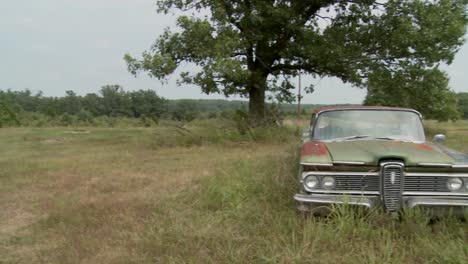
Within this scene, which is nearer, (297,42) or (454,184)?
(454,184)

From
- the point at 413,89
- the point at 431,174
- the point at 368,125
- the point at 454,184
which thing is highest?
the point at 413,89

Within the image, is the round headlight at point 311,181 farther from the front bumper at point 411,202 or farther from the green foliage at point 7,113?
the green foliage at point 7,113

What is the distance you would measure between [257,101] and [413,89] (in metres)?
6.05

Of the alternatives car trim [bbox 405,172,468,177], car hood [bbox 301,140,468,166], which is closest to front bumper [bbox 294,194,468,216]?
car trim [bbox 405,172,468,177]

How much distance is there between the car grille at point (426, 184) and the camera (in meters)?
5.00

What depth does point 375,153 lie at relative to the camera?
511 centimetres

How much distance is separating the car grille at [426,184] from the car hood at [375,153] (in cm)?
19

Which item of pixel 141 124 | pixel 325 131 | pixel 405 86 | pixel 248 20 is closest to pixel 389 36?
pixel 405 86

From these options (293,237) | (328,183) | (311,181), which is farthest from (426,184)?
(293,237)

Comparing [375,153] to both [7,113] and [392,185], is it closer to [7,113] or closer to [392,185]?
[392,185]

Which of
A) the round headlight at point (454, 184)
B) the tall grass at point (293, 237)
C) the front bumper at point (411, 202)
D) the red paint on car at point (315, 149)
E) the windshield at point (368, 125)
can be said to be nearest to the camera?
the tall grass at point (293, 237)

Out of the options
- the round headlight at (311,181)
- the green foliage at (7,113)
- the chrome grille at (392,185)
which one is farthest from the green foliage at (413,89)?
the green foliage at (7,113)

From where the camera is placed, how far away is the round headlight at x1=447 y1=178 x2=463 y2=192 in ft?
16.5

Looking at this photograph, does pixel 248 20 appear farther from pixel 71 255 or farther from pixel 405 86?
pixel 71 255
